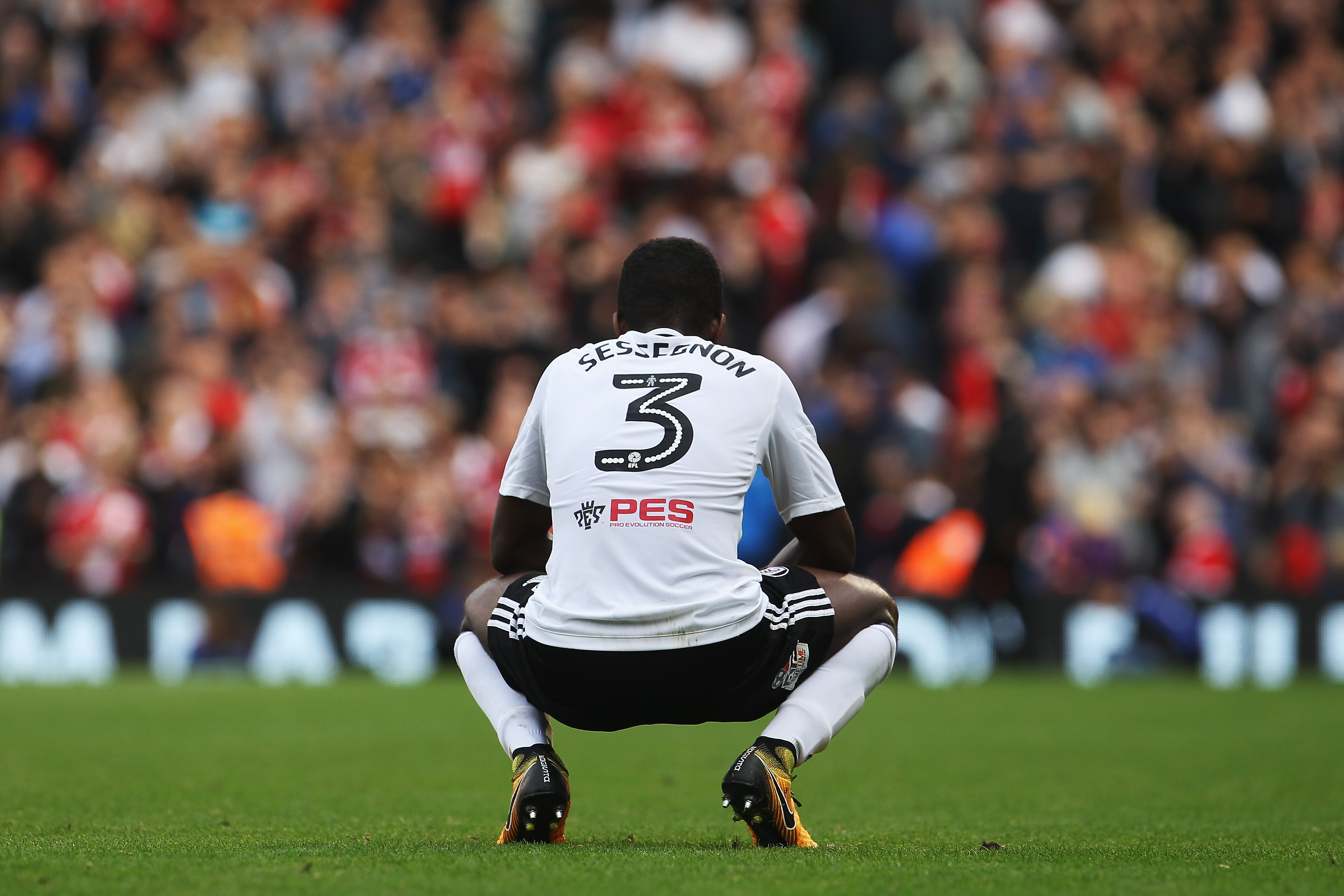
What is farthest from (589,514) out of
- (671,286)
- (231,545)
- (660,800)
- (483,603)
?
(231,545)

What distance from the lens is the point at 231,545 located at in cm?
1441

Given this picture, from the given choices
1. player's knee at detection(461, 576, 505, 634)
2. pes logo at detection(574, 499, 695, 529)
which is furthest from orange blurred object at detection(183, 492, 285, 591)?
pes logo at detection(574, 499, 695, 529)

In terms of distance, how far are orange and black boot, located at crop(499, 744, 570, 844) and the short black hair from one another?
1228mm

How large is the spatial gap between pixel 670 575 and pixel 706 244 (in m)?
8.24

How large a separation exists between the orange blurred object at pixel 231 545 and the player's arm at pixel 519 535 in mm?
9393

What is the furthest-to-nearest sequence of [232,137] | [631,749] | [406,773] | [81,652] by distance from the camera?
[232,137] → [81,652] → [631,749] → [406,773]

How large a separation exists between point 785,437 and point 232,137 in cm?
1318

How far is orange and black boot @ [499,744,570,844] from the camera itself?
4.78 m

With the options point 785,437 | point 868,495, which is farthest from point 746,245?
point 785,437

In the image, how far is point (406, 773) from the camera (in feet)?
24.7

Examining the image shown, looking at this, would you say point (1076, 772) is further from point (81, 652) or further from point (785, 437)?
point (81, 652)

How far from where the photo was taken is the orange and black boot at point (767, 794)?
4.61 meters

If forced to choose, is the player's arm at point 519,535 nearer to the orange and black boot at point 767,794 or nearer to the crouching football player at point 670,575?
the crouching football player at point 670,575

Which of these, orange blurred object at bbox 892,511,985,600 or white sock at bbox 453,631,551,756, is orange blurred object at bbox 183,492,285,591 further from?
white sock at bbox 453,631,551,756
